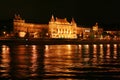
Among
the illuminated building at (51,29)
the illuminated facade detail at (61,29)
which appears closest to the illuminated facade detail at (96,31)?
the illuminated building at (51,29)

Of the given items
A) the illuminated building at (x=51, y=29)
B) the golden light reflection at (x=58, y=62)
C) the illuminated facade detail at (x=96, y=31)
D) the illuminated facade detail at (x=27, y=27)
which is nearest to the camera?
the golden light reflection at (x=58, y=62)

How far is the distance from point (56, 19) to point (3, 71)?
478ft

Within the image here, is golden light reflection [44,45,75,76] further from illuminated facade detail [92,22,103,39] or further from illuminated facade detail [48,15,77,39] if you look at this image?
illuminated facade detail [92,22,103,39]

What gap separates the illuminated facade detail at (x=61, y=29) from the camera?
15988cm

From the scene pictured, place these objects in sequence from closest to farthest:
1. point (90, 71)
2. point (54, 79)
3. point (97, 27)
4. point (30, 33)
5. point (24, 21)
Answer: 1. point (54, 79)
2. point (90, 71)
3. point (30, 33)
4. point (24, 21)
5. point (97, 27)

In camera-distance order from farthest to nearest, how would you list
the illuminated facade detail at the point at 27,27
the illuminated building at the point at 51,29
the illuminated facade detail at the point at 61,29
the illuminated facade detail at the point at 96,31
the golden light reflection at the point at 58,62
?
1. the illuminated facade detail at the point at 96,31
2. the illuminated facade detail at the point at 61,29
3. the illuminated facade detail at the point at 27,27
4. the illuminated building at the point at 51,29
5. the golden light reflection at the point at 58,62

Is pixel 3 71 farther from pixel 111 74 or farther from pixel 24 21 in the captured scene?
pixel 24 21

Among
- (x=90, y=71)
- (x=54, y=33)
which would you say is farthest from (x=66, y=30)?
(x=90, y=71)

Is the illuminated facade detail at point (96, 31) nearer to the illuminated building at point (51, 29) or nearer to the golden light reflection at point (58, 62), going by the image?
the illuminated building at point (51, 29)

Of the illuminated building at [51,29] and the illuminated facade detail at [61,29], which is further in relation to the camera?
the illuminated facade detail at [61,29]

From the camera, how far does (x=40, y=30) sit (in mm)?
163500

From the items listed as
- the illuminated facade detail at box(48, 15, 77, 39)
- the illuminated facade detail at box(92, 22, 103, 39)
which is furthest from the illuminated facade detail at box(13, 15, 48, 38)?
the illuminated facade detail at box(92, 22, 103, 39)

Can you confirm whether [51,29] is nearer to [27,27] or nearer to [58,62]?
[27,27]

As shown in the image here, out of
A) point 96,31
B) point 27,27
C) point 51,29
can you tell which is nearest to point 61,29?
point 51,29
